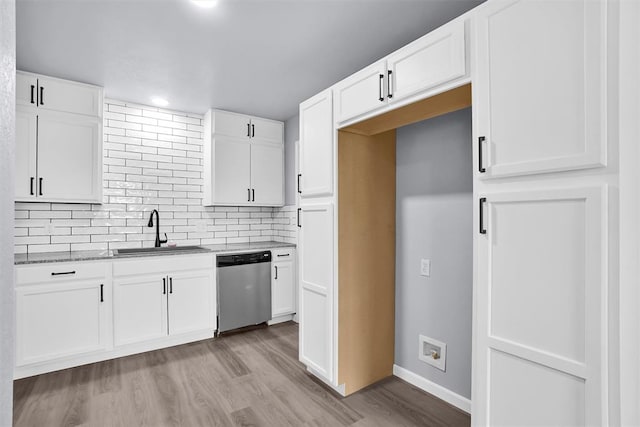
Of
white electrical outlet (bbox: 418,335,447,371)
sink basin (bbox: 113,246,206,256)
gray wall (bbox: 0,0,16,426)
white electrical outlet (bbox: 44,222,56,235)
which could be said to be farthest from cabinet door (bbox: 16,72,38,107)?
white electrical outlet (bbox: 418,335,447,371)

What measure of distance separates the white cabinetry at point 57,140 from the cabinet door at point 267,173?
1.64 m

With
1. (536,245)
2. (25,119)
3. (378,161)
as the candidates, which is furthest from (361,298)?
(25,119)

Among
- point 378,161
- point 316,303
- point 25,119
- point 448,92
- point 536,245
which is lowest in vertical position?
point 316,303

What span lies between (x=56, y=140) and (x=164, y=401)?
2.47 meters

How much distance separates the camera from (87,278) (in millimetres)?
2920

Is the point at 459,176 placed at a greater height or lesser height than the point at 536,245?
greater

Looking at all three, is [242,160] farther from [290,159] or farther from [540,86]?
[540,86]

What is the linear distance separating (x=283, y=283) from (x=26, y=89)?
3.09m

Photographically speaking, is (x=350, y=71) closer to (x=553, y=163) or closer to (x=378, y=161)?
(x=378, y=161)

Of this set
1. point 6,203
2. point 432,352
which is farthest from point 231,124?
point 6,203

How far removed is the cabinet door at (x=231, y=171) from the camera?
3.93 metres

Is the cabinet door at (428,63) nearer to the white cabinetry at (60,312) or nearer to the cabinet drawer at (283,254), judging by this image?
the cabinet drawer at (283,254)

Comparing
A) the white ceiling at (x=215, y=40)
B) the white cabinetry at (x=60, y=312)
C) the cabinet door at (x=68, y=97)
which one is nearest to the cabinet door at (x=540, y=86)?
the white ceiling at (x=215, y=40)

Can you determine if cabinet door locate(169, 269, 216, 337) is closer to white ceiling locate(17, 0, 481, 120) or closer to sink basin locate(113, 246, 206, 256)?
sink basin locate(113, 246, 206, 256)
